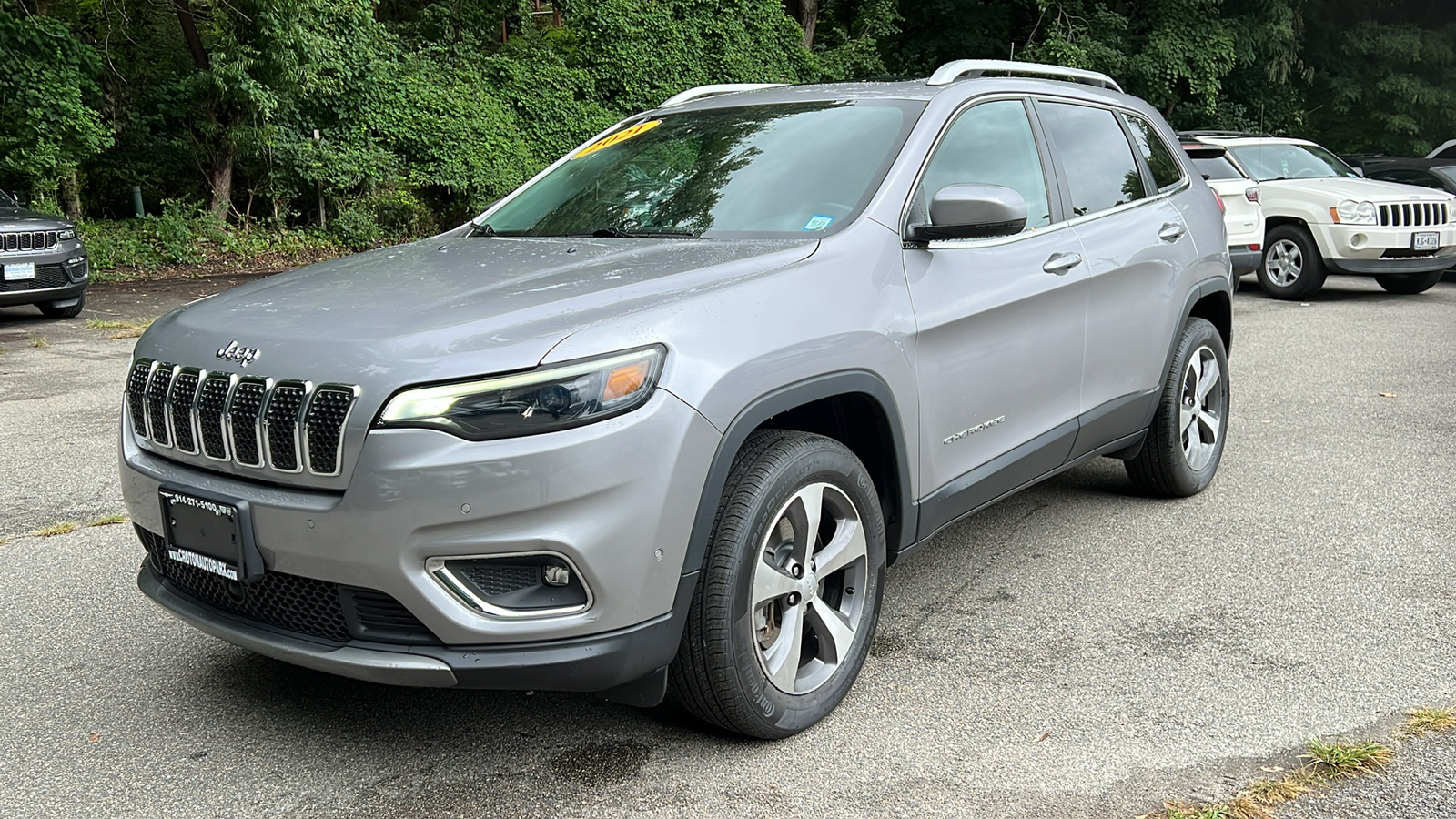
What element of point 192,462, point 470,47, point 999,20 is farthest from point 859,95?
point 999,20

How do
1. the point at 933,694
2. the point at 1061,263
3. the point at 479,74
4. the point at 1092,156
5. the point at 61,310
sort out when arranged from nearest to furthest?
the point at 933,694
the point at 1061,263
the point at 1092,156
the point at 61,310
the point at 479,74

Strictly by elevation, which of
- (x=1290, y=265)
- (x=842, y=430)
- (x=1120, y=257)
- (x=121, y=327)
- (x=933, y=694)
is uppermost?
(x=1120, y=257)

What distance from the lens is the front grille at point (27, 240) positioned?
36.7ft

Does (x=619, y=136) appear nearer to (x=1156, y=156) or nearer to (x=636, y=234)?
(x=636, y=234)

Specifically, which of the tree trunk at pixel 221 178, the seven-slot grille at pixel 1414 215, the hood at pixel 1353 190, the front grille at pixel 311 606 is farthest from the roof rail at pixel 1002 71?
the tree trunk at pixel 221 178

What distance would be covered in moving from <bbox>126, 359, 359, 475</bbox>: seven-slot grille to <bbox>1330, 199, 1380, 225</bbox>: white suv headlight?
12348mm

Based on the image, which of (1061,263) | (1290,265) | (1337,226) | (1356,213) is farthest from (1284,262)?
(1061,263)

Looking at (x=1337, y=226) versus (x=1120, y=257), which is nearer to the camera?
(x=1120, y=257)

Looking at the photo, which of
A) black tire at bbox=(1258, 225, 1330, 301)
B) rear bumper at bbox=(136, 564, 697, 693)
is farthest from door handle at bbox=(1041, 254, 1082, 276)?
black tire at bbox=(1258, 225, 1330, 301)

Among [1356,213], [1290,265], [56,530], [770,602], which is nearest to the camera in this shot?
[770,602]

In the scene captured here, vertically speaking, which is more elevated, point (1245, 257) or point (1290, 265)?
point (1245, 257)

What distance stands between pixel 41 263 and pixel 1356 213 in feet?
42.7

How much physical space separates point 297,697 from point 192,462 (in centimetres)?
83

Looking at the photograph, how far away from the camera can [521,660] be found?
2.62 m
